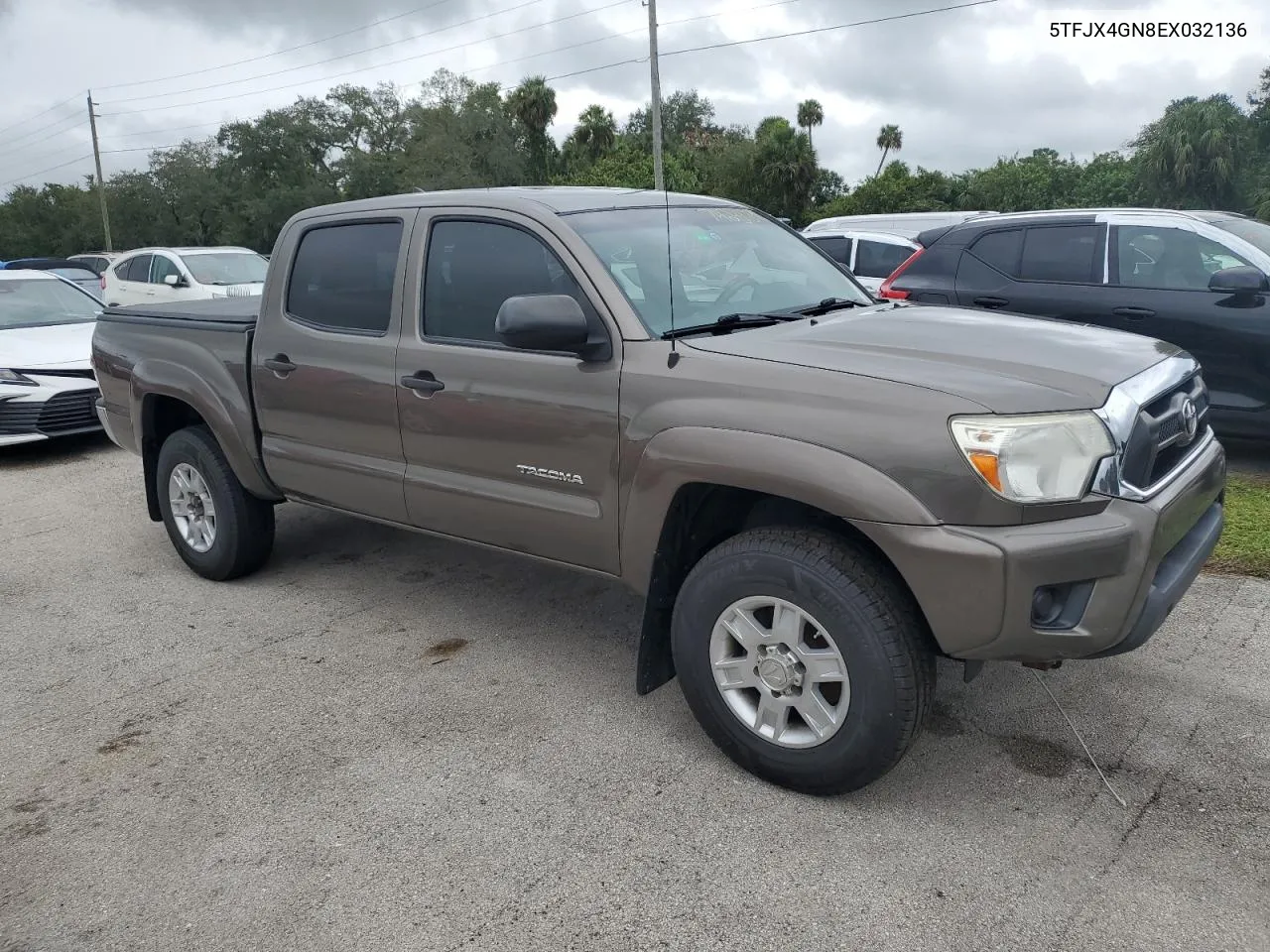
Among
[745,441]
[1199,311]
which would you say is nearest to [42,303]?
[745,441]

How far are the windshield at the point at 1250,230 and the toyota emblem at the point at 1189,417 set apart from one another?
4036 millimetres

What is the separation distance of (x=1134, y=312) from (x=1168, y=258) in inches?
17.5

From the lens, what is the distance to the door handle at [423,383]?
3.85 meters

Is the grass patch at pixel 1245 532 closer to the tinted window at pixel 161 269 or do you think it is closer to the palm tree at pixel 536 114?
the tinted window at pixel 161 269

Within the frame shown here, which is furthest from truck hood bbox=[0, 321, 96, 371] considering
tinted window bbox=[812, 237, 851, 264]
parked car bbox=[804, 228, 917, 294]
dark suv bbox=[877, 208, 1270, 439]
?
tinted window bbox=[812, 237, 851, 264]

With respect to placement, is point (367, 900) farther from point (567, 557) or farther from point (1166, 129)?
point (1166, 129)

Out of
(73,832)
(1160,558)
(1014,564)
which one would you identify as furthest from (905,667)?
(73,832)

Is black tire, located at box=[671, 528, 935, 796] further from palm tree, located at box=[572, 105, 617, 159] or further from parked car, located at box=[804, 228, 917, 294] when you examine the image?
palm tree, located at box=[572, 105, 617, 159]

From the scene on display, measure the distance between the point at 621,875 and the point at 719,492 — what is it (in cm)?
117

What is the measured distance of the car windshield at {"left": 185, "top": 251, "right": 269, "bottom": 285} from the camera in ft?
48.0

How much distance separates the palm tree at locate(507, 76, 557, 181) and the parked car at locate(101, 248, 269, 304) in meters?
34.6

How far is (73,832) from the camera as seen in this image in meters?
3.08

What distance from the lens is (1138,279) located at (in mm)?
6684

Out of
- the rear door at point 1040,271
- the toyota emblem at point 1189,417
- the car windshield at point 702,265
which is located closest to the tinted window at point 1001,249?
the rear door at point 1040,271
